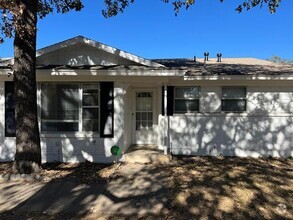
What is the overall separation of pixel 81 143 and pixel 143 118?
270cm

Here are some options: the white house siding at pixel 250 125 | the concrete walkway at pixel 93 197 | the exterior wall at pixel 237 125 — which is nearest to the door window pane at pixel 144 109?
the exterior wall at pixel 237 125

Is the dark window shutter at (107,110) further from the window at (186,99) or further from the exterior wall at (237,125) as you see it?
the window at (186,99)

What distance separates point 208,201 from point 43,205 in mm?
3213

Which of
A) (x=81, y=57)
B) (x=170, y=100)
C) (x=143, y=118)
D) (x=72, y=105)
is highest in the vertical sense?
(x=81, y=57)

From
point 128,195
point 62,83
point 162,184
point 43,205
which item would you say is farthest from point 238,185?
point 62,83

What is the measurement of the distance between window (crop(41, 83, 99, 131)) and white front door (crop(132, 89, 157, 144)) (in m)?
2.02

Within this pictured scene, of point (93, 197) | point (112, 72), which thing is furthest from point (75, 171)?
point (112, 72)

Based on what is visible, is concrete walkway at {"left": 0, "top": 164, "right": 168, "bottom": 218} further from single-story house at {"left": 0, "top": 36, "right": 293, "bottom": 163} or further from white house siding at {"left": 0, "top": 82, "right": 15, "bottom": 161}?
white house siding at {"left": 0, "top": 82, "right": 15, "bottom": 161}

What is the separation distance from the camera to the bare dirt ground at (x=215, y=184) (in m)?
5.53

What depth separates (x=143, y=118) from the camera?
1159 cm

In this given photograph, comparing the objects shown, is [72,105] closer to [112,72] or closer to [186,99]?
[112,72]

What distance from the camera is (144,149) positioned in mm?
10625

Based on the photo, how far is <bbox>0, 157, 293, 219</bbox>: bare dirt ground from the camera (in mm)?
5527

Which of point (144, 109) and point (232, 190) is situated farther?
point (144, 109)
